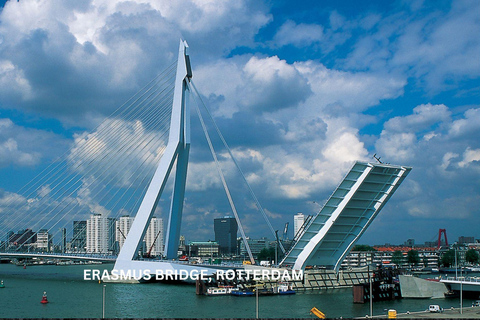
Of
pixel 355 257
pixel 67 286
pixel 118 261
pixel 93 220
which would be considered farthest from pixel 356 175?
pixel 93 220

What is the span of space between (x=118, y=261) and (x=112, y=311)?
14.9 m

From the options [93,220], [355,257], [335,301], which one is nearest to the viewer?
[335,301]

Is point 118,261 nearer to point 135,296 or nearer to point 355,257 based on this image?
point 135,296

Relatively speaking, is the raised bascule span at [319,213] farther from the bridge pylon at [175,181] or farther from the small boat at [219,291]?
the small boat at [219,291]

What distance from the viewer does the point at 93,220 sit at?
442 ft

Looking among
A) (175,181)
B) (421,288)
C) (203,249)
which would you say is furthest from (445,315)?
(203,249)

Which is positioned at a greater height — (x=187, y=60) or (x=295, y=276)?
(x=187, y=60)

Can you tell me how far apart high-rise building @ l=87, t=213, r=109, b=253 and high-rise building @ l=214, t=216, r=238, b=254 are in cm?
4560

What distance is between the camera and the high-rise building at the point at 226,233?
561ft

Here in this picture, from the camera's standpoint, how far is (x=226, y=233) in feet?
594

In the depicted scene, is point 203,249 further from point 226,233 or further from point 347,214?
point 347,214

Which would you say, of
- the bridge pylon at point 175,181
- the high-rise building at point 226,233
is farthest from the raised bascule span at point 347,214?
the high-rise building at point 226,233

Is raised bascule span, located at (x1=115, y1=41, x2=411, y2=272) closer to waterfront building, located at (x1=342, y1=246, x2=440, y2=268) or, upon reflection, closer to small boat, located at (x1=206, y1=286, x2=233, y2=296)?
Answer: small boat, located at (x1=206, y1=286, x2=233, y2=296)

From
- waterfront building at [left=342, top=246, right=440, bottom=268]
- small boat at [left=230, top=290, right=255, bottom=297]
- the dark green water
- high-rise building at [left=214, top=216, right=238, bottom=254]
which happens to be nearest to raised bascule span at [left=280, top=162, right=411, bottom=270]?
the dark green water
